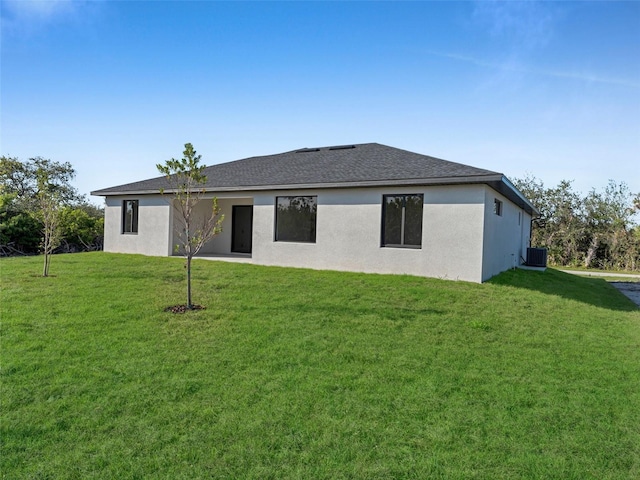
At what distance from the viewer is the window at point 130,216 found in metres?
16.7

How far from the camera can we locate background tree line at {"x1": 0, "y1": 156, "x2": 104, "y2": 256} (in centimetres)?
1095

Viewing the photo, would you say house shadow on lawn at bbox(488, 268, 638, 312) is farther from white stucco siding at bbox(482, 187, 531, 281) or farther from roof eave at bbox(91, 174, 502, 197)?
roof eave at bbox(91, 174, 502, 197)

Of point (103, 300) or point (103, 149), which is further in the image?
point (103, 149)

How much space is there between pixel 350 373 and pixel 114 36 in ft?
38.8

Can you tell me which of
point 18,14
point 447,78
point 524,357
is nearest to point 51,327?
point 524,357

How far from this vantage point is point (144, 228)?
53.4 feet

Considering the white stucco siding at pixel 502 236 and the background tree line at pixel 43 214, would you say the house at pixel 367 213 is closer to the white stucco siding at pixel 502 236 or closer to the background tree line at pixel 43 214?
the white stucco siding at pixel 502 236

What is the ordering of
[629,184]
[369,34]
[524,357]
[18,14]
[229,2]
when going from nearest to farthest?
[524,357]
[18,14]
[229,2]
[369,34]
[629,184]

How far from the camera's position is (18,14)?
904cm

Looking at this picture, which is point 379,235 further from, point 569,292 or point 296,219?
point 569,292

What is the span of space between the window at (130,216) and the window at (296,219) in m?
7.43

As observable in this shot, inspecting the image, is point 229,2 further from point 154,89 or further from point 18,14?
point 18,14

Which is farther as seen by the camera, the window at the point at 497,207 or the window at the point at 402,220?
the window at the point at 497,207

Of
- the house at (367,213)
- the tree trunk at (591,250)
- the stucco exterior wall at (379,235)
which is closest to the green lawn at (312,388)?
the stucco exterior wall at (379,235)
